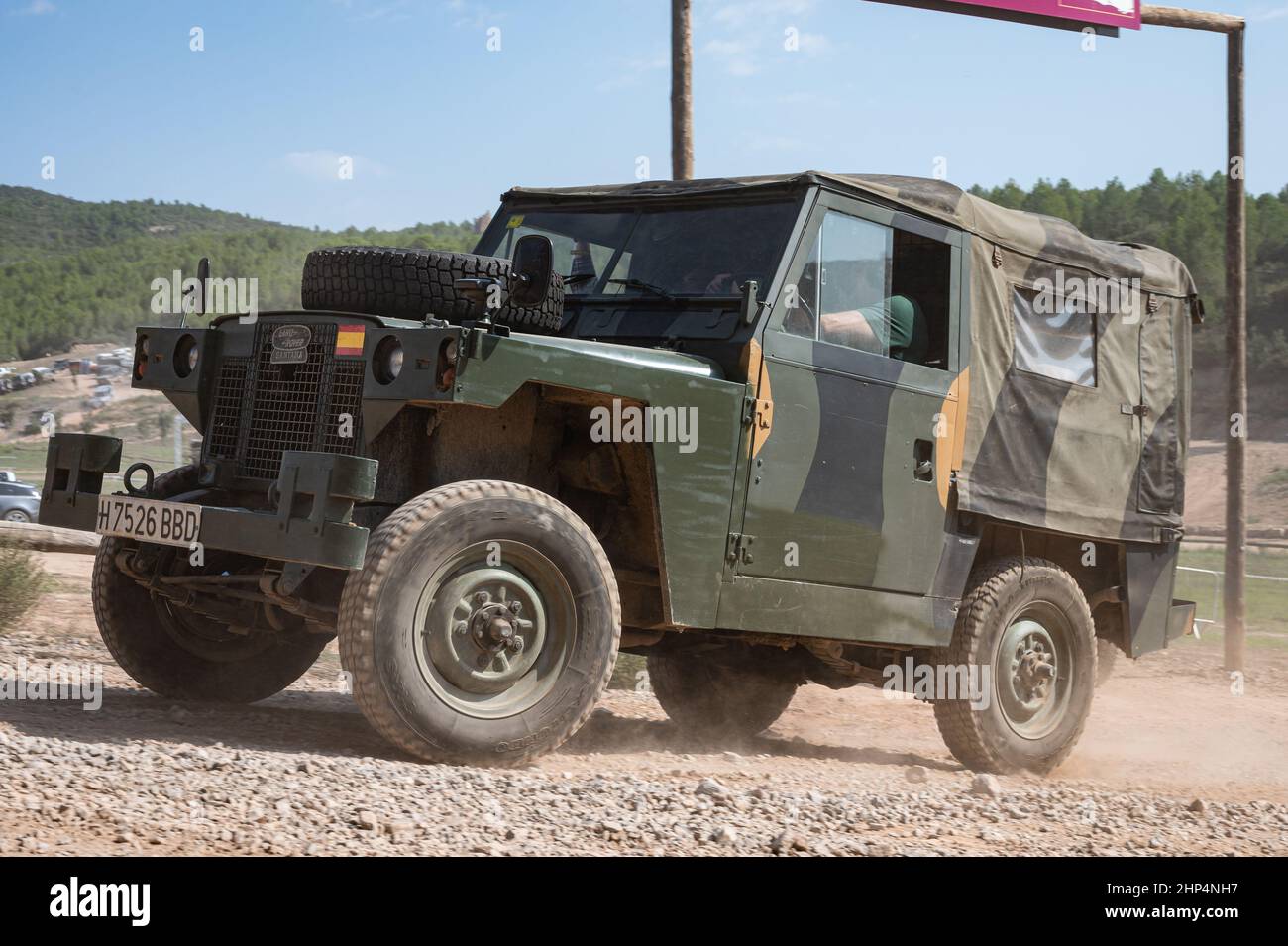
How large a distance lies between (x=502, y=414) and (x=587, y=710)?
1.22m

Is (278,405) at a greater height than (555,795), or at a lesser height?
greater

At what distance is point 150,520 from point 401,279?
131cm

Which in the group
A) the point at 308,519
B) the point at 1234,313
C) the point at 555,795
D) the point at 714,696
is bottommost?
the point at 714,696

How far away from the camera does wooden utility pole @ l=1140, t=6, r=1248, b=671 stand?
520 inches

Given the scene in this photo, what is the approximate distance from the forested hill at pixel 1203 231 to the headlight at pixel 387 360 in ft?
161

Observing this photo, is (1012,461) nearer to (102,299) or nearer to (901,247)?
(901,247)

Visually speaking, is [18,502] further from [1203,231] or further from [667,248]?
[1203,231]

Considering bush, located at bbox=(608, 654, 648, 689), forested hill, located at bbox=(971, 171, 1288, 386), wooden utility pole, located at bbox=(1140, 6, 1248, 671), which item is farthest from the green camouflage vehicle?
forested hill, located at bbox=(971, 171, 1288, 386)

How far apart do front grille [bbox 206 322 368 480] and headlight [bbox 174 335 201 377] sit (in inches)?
6.4

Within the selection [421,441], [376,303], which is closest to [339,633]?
[421,441]

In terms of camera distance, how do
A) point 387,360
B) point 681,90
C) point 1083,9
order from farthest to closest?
1. point 1083,9
2. point 681,90
3. point 387,360

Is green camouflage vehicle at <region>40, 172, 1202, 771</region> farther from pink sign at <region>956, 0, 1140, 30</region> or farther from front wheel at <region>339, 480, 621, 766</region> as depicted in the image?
pink sign at <region>956, 0, 1140, 30</region>

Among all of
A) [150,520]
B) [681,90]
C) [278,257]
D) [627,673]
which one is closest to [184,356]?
[150,520]

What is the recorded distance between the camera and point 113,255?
267 feet
